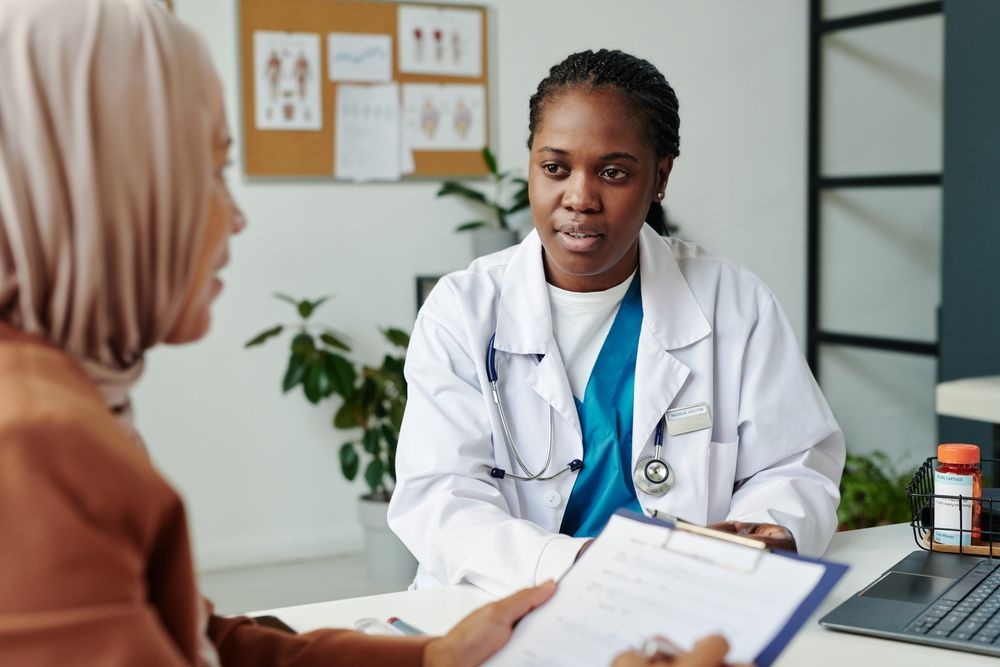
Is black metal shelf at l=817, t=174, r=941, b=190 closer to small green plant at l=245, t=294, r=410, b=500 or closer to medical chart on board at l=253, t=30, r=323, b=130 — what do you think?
small green plant at l=245, t=294, r=410, b=500

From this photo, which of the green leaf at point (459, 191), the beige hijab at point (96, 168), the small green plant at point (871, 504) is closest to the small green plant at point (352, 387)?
the green leaf at point (459, 191)

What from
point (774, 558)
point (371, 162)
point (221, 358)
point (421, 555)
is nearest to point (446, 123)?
point (371, 162)

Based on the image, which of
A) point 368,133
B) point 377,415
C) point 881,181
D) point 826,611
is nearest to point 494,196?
point 368,133

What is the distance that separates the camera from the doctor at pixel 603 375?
1.61 metres

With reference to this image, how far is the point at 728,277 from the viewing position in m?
1.80

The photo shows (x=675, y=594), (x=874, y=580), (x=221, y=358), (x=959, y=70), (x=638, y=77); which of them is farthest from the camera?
(x=221, y=358)

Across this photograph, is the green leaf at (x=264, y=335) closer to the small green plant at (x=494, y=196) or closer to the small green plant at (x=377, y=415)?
the small green plant at (x=377, y=415)

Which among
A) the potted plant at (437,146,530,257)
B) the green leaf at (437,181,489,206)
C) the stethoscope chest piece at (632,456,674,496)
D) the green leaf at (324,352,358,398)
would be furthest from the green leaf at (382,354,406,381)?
the stethoscope chest piece at (632,456,674,496)

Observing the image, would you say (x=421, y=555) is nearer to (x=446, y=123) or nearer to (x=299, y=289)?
(x=299, y=289)

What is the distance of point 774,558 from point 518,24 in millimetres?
3428

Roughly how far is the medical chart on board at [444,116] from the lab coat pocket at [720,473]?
2.54 m

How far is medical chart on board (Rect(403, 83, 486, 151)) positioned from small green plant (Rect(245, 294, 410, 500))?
73cm

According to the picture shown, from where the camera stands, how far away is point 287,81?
12.3ft

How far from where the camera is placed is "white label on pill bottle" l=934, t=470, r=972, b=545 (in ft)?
4.88
